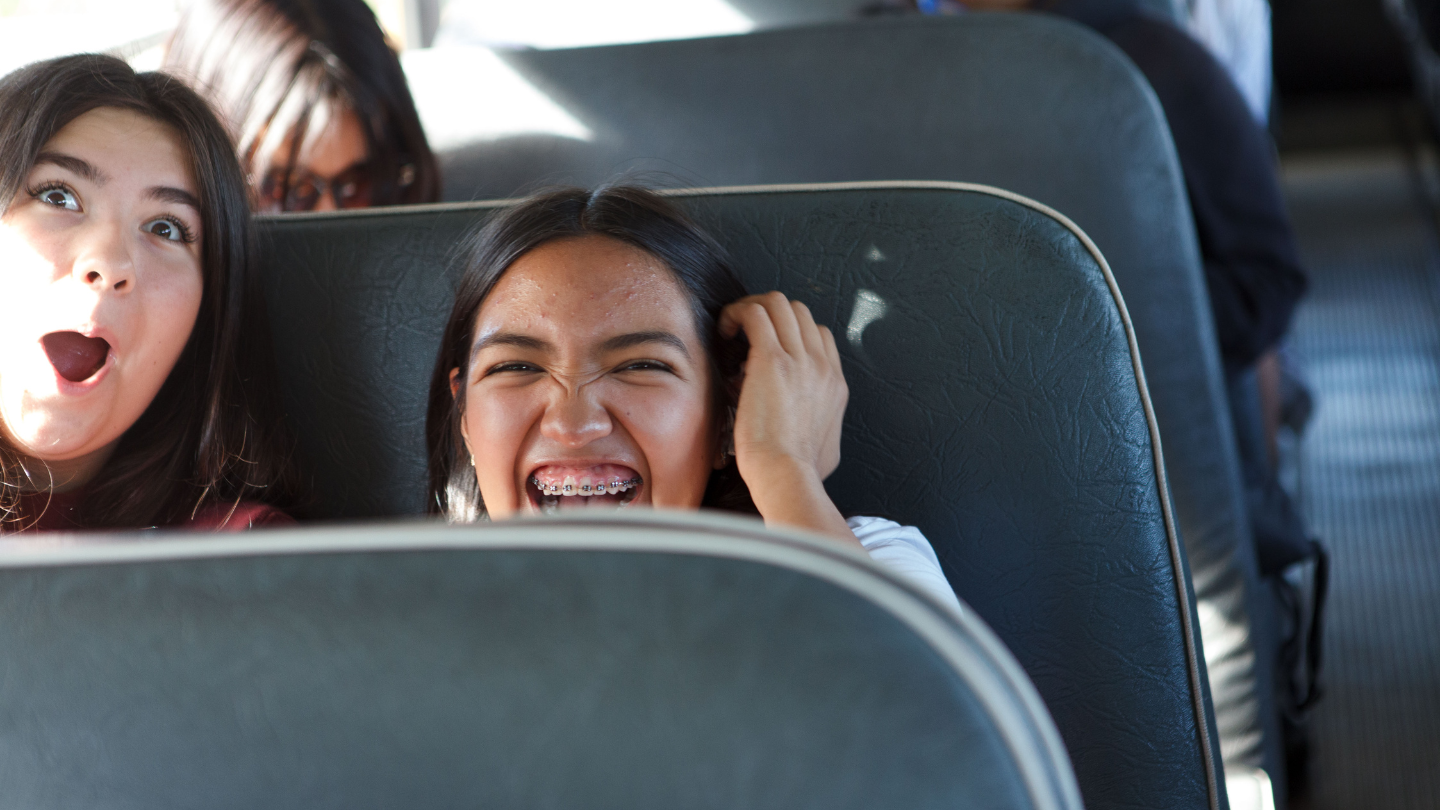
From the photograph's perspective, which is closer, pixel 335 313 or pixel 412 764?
pixel 412 764

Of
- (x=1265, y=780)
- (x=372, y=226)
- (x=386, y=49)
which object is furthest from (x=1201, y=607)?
(x=386, y=49)

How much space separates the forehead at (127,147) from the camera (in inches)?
35.2

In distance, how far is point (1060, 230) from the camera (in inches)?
34.3

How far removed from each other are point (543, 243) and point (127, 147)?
332 mm

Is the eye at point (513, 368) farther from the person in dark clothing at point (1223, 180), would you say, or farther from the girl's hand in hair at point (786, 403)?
the person in dark clothing at point (1223, 180)

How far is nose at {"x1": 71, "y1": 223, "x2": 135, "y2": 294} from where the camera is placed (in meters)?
0.86

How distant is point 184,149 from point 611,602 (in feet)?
2.49

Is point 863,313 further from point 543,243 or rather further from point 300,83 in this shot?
point 300,83

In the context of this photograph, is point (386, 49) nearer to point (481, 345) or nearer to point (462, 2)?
point (481, 345)

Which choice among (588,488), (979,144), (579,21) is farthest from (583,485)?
(579,21)

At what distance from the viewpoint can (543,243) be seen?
3.01 ft

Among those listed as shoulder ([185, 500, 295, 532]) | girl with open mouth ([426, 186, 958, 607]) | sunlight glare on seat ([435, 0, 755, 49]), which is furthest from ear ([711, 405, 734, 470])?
sunlight glare on seat ([435, 0, 755, 49])

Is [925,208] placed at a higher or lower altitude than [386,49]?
lower

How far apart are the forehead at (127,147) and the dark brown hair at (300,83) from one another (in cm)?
47
